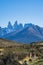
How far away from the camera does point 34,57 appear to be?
4577 inches

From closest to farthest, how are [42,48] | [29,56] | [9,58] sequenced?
[9,58] → [29,56] → [42,48]

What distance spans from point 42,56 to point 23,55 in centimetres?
948

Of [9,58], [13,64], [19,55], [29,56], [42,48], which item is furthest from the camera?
[42,48]

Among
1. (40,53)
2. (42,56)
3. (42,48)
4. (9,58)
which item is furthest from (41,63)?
(42,48)

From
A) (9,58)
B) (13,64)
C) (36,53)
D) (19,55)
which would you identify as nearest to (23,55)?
(19,55)

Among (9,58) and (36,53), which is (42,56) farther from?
(9,58)

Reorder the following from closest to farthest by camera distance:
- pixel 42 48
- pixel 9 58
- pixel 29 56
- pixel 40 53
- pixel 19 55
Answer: pixel 9 58, pixel 19 55, pixel 29 56, pixel 40 53, pixel 42 48

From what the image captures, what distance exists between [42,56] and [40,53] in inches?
341

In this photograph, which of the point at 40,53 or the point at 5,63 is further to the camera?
the point at 40,53

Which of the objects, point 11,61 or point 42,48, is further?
point 42,48

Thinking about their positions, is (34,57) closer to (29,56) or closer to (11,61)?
(29,56)

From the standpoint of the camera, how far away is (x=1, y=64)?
84500 millimetres

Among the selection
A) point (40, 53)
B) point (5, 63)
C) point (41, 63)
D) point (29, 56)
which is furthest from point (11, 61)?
point (40, 53)

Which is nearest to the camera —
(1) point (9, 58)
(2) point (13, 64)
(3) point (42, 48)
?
(2) point (13, 64)
